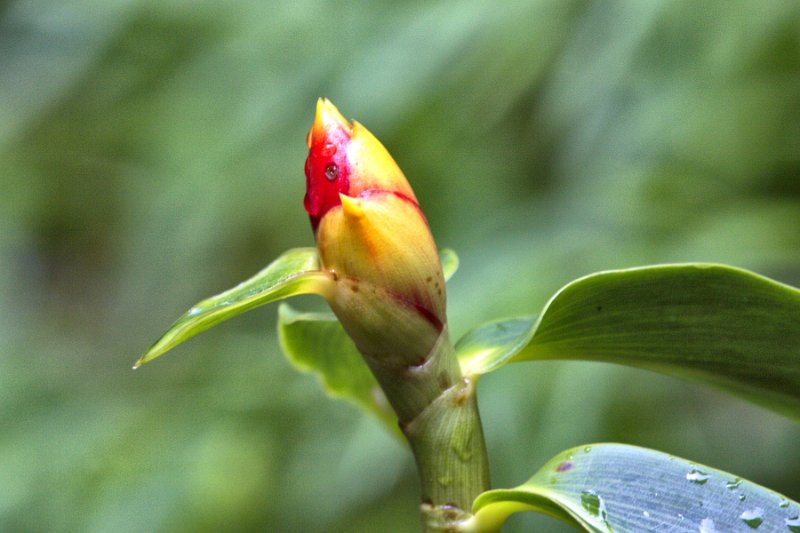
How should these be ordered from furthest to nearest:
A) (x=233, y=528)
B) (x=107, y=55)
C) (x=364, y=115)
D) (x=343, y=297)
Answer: (x=107, y=55)
(x=233, y=528)
(x=364, y=115)
(x=343, y=297)

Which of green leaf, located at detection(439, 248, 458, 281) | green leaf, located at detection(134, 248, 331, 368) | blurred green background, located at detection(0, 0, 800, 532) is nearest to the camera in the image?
green leaf, located at detection(134, 248, 331, 368)

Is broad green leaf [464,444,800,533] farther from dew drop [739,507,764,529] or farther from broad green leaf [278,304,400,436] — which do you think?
broad green leaf [278,304,400,436]

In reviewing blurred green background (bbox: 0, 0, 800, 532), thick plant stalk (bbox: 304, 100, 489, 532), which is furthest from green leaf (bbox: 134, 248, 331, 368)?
blurred green background (bbox: 0, 0, 800, 532)

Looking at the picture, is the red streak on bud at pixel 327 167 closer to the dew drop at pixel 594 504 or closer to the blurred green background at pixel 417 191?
the dew drop at pixel 594 504

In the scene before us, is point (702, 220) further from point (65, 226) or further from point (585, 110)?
point (65, 226)

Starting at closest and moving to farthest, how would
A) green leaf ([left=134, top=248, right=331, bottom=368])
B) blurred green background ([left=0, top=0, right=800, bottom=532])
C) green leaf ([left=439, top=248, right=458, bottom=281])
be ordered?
green leaf ([left=134, top=248, right=331, bottom=368])
green leaf ([left=439, top=248, right=458, bottom=281])
blurred green background ([left=0, top=0, right=800, bottom=532])

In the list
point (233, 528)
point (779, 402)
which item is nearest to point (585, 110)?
point (233, 528)
